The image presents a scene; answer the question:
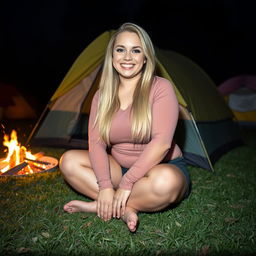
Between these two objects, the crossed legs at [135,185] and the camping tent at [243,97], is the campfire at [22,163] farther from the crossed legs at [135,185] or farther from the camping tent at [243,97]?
the camping tent at [243,97]

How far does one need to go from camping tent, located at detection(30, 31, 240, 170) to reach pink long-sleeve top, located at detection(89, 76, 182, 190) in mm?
1410

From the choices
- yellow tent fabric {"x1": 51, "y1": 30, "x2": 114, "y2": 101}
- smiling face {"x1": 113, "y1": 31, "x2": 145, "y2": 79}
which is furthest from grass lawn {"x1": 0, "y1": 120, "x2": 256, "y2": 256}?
yellow tent fabric {"x1": 51, "y1": 30, "x2": 114, "y2": 101}

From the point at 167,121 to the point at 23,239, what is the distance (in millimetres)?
1287

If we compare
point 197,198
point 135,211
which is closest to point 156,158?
point 135,211

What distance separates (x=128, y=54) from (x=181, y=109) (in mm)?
1690

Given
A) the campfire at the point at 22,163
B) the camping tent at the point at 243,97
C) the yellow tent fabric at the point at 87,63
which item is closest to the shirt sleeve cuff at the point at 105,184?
the campfire at the point at 22,163

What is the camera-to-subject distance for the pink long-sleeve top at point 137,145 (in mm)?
2277

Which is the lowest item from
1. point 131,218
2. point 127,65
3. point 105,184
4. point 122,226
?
point 122,226

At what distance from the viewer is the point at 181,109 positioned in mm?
3910

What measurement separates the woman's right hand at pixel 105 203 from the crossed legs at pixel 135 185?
0.13 meters

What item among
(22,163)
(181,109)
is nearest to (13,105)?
(22,163)

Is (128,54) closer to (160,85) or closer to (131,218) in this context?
(160,85)

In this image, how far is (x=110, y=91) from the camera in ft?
8.31

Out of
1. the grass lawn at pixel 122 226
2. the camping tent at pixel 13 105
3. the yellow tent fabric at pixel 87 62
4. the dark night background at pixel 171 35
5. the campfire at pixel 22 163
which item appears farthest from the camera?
the dark night background at pixel 171 35
